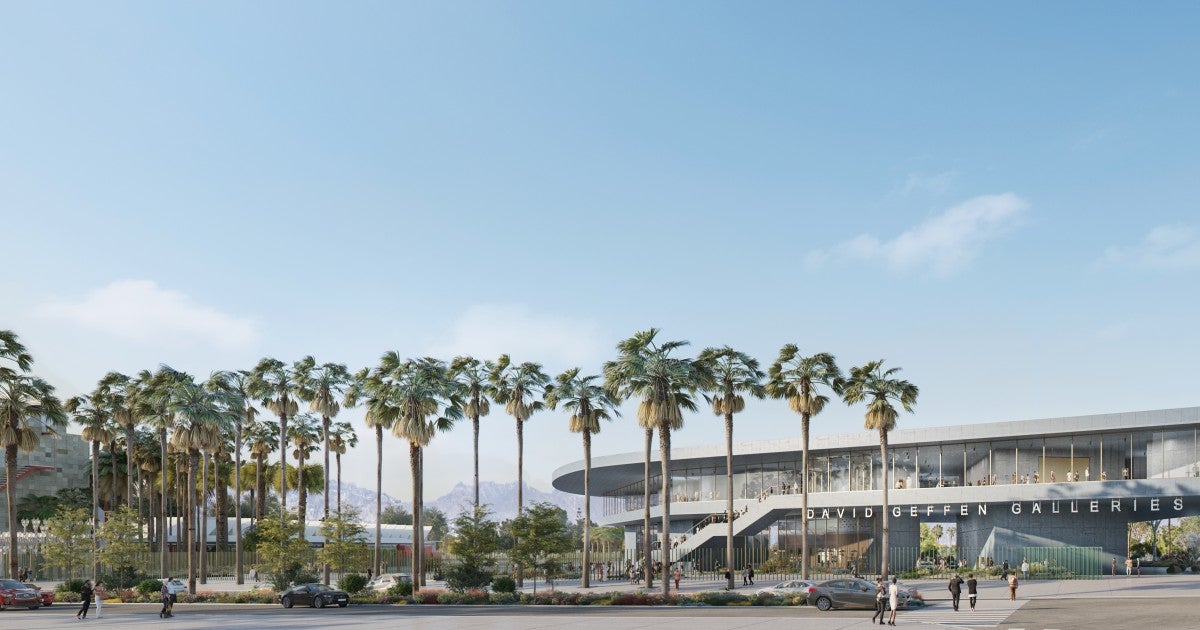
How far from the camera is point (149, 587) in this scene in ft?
201

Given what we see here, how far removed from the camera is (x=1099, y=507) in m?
72.5

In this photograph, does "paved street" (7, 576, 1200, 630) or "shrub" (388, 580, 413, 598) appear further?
"shrub" (388, 580, 413, 598)

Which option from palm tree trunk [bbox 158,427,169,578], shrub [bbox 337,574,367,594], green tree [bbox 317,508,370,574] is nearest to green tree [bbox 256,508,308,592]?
green tree [bbox 317,508,370,574]

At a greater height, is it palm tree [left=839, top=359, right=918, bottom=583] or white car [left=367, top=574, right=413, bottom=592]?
palm tree [left=839, top=359, right=918, bottom=583]

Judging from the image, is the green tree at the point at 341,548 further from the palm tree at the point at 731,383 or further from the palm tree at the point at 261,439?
the palm tree at the point at 261,439

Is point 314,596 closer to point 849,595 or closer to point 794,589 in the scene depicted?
point 794,589

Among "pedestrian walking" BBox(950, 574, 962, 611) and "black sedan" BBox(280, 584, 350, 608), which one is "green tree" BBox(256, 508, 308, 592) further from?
"pedestrian walking" BBox(950, 574, 962, 611)

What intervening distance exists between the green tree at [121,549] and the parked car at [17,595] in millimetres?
8883

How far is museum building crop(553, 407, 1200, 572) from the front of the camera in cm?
6862

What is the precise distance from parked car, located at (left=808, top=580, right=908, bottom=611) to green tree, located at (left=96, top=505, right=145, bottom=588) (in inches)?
1639

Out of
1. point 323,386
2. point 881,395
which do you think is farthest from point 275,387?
point 881,395

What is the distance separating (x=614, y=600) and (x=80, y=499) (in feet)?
271

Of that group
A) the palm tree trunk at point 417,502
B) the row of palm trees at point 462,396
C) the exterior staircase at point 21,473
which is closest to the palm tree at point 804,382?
the row of palm trees at point 462,396

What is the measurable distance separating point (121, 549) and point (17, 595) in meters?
10.2
